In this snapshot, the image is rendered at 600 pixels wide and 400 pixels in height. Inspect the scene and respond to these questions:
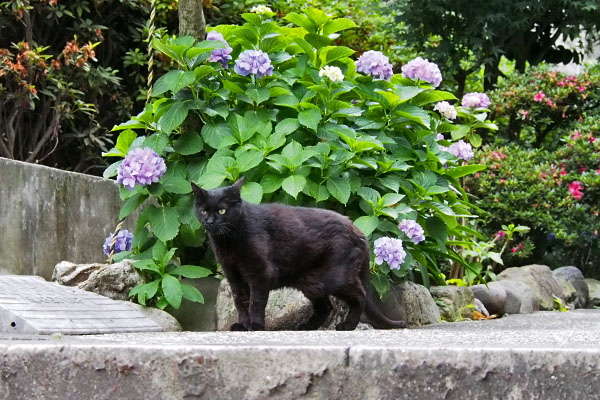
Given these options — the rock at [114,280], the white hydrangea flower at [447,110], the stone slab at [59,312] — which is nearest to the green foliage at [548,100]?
the white hydrangea flower at [447,110]

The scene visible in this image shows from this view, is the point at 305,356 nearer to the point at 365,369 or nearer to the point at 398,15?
the point at 365,369

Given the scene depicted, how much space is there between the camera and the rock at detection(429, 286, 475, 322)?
5250mm

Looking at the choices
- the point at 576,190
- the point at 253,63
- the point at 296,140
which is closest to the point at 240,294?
the point at 296,140

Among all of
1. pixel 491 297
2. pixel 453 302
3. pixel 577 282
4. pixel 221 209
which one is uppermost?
pixel 221 209

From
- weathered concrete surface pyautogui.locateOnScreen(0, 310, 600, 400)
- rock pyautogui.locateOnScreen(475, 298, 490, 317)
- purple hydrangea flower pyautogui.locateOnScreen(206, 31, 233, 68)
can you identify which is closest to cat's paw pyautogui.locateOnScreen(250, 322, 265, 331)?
purple hydrangea flower pyautogui.locateOnScreen(206, 31, 233, 68)

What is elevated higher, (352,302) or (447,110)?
(447,110)

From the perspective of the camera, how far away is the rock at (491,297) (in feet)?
20.0

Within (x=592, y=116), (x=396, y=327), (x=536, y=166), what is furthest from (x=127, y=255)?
(x=592, y=116)

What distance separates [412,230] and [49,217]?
2.47 metres

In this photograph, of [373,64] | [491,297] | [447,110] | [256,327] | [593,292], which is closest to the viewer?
[256,327]

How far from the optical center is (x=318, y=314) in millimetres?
4273

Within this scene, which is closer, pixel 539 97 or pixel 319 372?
pixel 319 372

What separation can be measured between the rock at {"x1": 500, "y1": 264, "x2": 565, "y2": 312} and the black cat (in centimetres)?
325

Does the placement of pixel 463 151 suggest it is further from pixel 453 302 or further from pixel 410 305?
pixel 410 305
